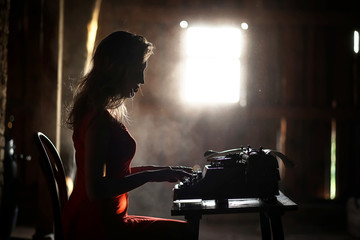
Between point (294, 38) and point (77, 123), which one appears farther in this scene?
point (294, 38)

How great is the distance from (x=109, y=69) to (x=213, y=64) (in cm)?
369

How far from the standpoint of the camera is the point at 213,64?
5.86 meters

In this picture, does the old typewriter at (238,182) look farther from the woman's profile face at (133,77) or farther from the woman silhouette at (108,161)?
the woman's profile face at (133,77)

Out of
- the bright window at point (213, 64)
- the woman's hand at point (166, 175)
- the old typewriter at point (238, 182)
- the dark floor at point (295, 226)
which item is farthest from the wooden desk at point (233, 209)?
the bright window at point (213, 64)

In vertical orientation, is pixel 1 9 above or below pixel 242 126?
above

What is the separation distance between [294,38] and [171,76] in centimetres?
187

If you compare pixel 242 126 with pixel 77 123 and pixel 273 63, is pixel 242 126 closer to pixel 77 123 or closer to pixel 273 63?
pixel 273 63

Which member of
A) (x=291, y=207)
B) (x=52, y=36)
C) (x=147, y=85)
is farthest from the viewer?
(x=147, y=85)

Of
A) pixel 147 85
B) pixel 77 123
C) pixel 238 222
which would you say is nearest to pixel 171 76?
pixel 147 85

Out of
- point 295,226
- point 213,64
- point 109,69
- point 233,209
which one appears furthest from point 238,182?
point 295,226

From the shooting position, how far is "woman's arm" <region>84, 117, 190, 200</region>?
203 centimetres

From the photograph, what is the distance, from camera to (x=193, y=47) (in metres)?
5.84

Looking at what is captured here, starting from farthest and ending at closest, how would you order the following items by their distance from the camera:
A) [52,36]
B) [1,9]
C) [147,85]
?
[147,85] < [52,36] < [1,9]

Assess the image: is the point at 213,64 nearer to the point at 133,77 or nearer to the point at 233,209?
the point at 133,77
